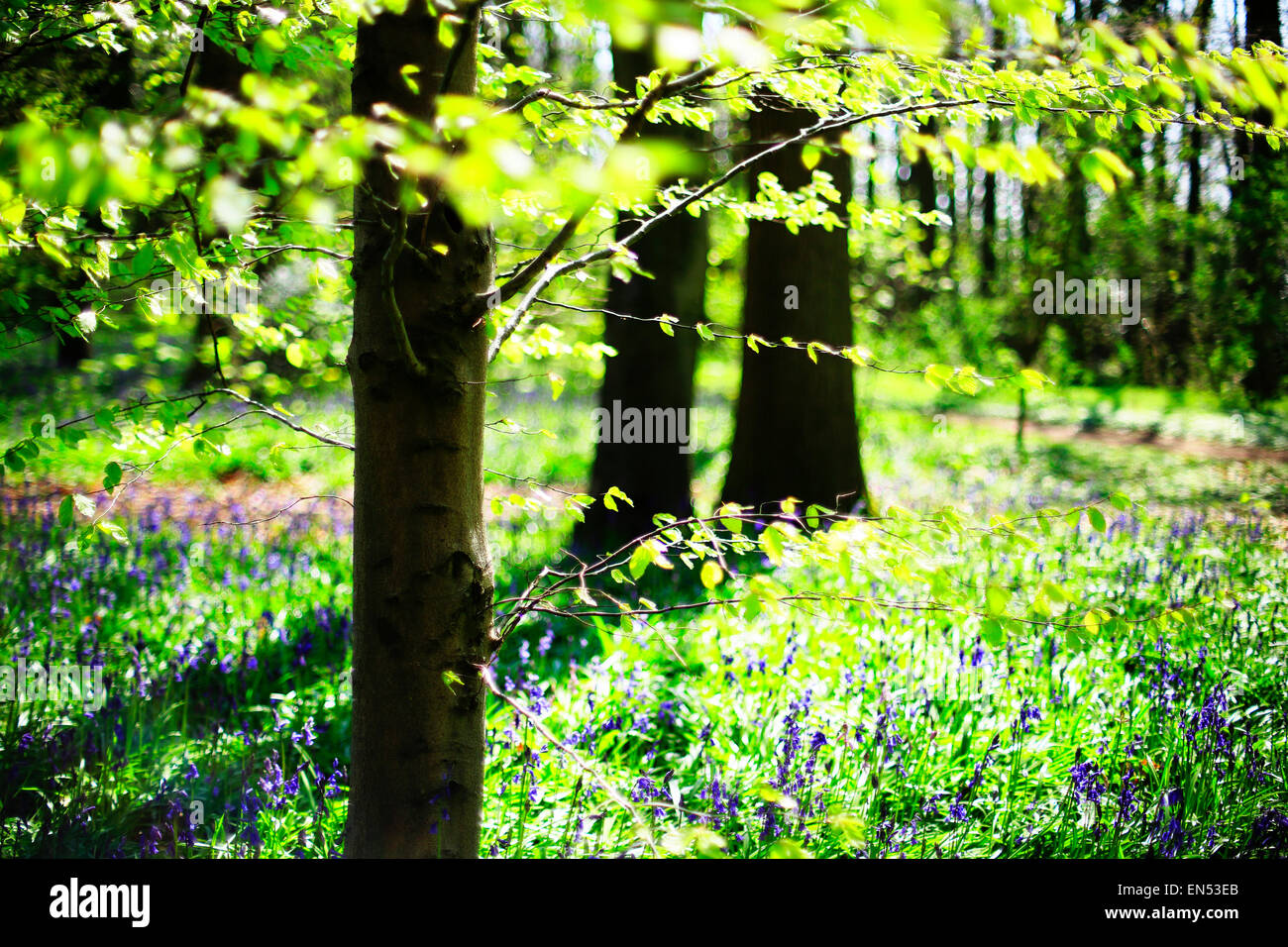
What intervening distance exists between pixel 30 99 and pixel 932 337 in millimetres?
16471

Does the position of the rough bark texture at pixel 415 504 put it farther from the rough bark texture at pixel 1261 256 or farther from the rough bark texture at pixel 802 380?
the rough bark texture at pixel 1261 256

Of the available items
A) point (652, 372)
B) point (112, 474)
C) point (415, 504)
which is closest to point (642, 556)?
point (415, 504)

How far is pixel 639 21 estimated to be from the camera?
1.00 metres

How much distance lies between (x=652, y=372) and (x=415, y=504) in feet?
16.4

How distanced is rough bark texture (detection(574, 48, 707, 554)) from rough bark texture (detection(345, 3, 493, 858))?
4533 mm

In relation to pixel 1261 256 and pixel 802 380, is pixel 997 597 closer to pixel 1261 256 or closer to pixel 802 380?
pixel 802 380

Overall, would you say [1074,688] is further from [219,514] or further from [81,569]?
[219,514]

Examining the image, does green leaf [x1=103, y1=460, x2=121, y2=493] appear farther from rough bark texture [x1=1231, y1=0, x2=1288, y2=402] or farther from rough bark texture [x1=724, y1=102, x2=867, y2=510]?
rough bark texture [x1=1231, y1=0, x2=1288, y2=402]

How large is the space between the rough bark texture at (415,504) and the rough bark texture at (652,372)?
4533 mm

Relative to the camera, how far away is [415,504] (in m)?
1.83

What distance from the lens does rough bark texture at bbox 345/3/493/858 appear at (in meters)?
1.79

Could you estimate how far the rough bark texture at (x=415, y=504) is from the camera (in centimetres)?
179

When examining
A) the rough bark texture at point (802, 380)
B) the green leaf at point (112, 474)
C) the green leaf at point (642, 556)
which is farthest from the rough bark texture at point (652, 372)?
the green leaf at point (642, 556)
